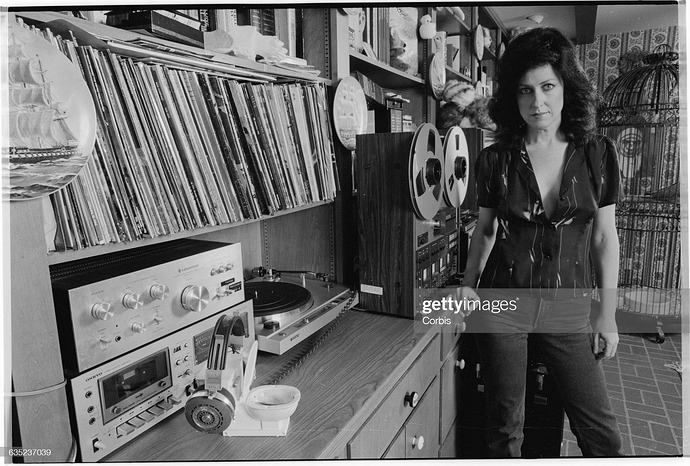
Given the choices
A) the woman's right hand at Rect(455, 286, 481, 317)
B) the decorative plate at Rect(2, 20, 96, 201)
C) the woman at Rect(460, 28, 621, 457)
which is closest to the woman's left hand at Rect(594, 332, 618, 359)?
the woman at Rect(460, 28, 621, 457)

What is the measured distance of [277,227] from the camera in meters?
1.46

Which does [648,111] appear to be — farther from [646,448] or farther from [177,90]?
[177,90]

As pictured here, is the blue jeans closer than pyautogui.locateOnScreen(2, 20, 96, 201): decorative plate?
No

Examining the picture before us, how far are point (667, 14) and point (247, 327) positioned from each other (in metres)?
0.94

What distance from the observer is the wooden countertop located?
2.51 feet

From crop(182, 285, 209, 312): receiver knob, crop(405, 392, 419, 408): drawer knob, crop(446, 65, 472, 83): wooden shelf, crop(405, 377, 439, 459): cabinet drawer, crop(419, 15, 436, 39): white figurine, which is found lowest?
crop(405, 377, 439, 459): cabinet drawer

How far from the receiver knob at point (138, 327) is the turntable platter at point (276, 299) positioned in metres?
0.29

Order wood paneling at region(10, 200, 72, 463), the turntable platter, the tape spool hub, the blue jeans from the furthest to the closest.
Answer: the turntable platter, the blue jeans, the tape spool hub, wood paneling at region(10, 200, 72, 463)

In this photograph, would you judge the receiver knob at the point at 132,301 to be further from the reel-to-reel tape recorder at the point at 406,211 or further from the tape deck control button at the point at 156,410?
the reel-to-reel tape recorder at the point at 406,211

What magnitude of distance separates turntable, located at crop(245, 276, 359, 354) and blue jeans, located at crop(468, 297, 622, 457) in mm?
351

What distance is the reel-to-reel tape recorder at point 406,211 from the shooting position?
1.20 meters

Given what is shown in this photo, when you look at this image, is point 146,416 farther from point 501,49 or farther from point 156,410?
point 501,49

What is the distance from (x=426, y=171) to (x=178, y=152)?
0.61 meters

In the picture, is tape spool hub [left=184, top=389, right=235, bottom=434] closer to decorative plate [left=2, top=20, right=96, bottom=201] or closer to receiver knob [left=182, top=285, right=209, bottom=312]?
receiver knob [left=182, top=285, right=209, bottom=312]
